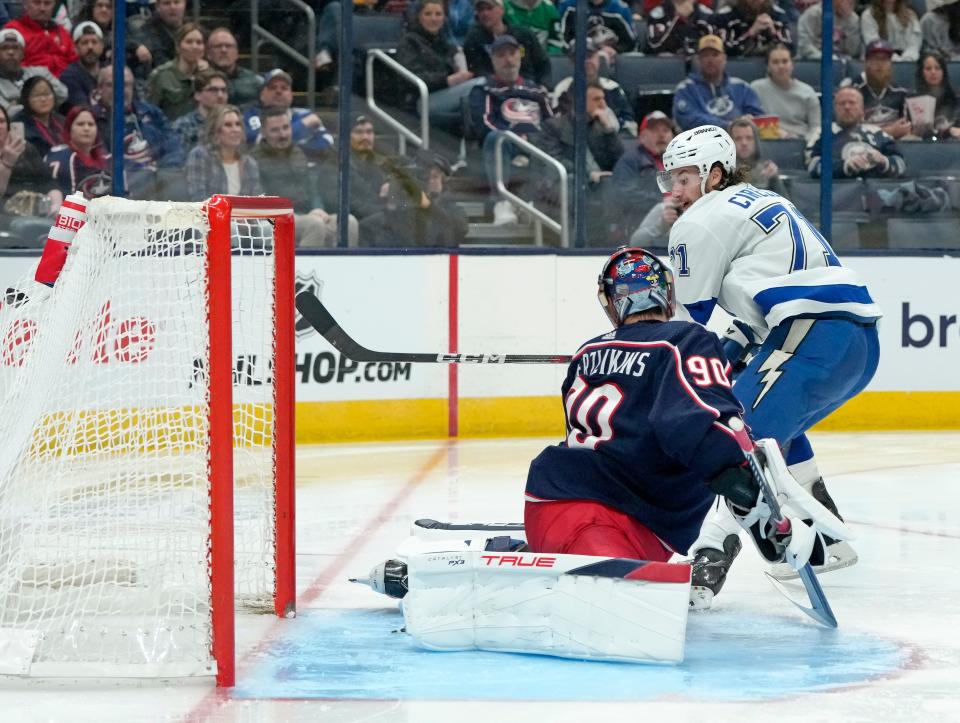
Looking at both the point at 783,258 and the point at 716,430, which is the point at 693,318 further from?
the point at 716,430

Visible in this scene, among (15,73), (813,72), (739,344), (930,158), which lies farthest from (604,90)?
(739,344)

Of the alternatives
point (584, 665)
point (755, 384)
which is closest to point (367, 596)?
point (584, 665)

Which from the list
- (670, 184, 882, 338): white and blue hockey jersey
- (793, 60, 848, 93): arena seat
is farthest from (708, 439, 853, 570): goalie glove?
(793, 60, 848, 93): arena seat

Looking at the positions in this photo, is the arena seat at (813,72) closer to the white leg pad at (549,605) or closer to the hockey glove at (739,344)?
the hockey glove at (739,344)

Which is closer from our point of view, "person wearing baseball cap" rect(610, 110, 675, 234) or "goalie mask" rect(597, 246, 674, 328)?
"goalie mask" rect(597, 246, 674, 328)

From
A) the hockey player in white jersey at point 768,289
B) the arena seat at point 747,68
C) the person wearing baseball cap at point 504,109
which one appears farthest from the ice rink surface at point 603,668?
the arena seat at point 747,68

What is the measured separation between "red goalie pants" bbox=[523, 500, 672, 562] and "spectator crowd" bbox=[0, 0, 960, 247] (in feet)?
11.9

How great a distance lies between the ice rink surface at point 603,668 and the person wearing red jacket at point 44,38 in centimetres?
283

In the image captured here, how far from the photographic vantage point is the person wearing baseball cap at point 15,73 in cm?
618

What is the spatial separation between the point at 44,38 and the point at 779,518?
4.53 metres

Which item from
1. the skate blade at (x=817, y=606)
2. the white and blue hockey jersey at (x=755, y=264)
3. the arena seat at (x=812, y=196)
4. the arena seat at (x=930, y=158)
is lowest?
the arena seat at (x=812, y=196)

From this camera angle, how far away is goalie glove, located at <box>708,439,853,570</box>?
2723 millimetres

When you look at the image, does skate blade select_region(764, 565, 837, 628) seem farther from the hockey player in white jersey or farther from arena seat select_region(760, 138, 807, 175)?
arena seat select_region(760, 138, 807, 175)

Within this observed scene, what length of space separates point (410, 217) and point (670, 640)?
13.4 feet
